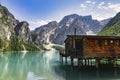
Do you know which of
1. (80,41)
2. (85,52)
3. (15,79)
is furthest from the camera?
(80,41)

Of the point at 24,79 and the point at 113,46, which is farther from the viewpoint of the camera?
the point at 113,46

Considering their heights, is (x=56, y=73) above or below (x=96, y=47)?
below

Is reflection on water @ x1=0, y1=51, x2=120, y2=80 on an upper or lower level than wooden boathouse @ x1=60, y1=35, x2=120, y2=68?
lower

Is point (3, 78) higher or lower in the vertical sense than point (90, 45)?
lower

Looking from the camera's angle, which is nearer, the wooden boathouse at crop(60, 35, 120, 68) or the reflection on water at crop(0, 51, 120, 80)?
the reflection on water at crop(0, 51, 120, 80)

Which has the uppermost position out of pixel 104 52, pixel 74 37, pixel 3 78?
pixel 74 37

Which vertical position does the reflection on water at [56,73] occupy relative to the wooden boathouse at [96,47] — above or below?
below

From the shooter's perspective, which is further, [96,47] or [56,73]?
[96,47]

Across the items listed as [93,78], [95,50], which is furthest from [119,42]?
[93,78]

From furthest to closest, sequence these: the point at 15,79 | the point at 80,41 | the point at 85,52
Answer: the point at 80,41 → the point at 85,52 → the point at 15,79

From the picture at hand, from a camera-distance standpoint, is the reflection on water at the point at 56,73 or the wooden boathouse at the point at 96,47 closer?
the reflection on water at the point at 56,73

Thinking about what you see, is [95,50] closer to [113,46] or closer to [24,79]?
[113,46]

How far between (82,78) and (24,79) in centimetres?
1060

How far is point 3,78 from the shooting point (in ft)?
152
